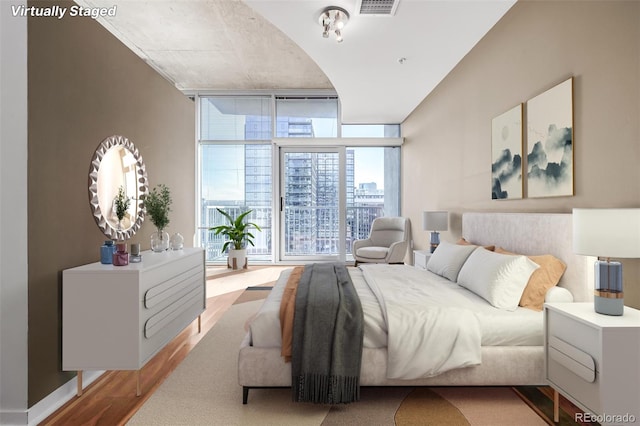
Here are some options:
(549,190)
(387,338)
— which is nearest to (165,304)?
(387,338)

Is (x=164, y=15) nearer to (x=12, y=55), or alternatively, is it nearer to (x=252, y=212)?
(x=12, y=55)

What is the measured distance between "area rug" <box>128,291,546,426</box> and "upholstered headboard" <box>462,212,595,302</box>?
798 mm

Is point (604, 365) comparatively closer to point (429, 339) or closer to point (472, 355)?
point (472, 355)

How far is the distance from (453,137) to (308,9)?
2308 mm

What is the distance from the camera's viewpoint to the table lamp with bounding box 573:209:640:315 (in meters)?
1.50

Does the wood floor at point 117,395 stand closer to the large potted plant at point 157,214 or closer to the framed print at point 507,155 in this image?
the large potted plant at point 157,214

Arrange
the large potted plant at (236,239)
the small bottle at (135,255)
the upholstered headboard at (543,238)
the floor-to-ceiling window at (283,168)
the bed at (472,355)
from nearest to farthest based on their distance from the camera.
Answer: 1. the bed at (472,355)
2. the upholstered headboard at (543,238)
3. the small bottle at (135,255)
4. the large potted plant at (236,239)
5. the floor-to-ceiling window at (283,168)

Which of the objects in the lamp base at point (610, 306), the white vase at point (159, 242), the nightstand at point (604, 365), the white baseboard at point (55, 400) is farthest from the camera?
the white vase at point (159, 242)

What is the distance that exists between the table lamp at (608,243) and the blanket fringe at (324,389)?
1.32m

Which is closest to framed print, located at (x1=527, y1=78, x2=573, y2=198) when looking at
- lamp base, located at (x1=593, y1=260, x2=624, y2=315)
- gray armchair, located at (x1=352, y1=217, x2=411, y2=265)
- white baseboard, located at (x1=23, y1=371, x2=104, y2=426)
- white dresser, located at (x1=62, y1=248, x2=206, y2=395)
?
lamp base, located at (x1=593, y1=260, x2=624, y2=315)

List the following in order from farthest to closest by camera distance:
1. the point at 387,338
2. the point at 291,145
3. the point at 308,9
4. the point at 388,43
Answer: the point at 291,145 < the point at 388,43 < the point at 308,9 < the point at 387,338

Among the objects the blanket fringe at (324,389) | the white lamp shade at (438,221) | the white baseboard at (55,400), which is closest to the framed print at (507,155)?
the white lamp shade at (438,221)

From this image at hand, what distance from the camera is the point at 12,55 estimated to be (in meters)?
1.74

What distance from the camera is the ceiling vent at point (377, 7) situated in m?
2.51
